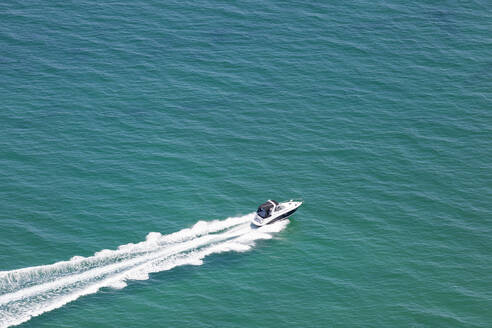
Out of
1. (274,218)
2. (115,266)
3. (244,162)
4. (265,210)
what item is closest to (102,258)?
(115,266)

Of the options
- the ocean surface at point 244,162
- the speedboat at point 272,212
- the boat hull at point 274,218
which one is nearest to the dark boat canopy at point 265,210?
the speedboat at point 272,212

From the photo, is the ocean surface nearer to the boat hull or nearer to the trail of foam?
the trail of foam

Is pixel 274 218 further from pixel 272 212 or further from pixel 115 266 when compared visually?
pixel 115 266

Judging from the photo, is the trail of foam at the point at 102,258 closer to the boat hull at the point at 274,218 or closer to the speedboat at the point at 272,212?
the boat hull at the point at 274,218

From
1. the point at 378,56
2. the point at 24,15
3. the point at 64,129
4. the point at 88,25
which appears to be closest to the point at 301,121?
the point at 378,56

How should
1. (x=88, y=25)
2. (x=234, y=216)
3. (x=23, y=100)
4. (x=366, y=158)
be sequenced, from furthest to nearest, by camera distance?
(x=88, y=25)
(x=23, y=100)
(x=366, y=158)
(x=234, y=216)

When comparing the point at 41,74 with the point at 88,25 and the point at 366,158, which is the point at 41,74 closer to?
the point at 88,25
